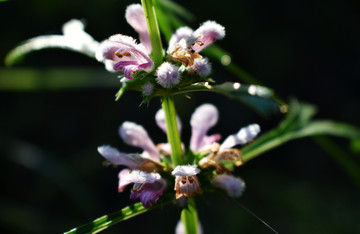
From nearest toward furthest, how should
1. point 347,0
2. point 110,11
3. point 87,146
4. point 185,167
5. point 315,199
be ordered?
point 185,167 → point 315,199 → point 87,146 → point 110,11 → point 347,0

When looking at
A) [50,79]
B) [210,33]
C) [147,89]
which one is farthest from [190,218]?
[50,79]

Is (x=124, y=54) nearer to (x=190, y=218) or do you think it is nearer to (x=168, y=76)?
(x=168, y=76)

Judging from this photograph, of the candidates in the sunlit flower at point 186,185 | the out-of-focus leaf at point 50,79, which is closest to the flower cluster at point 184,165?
the sunlit flower at point 186,185

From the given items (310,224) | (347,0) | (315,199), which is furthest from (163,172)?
(347,0)

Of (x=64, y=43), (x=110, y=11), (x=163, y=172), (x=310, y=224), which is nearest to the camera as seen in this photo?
(x=163, y=172)

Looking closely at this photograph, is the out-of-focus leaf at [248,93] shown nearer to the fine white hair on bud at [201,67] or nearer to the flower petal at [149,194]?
the fine white hair on bud at [201,67]

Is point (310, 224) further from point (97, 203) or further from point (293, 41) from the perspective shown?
point (293, 41)

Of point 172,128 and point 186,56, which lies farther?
point 172,128

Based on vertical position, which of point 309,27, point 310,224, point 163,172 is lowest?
point 163,172
